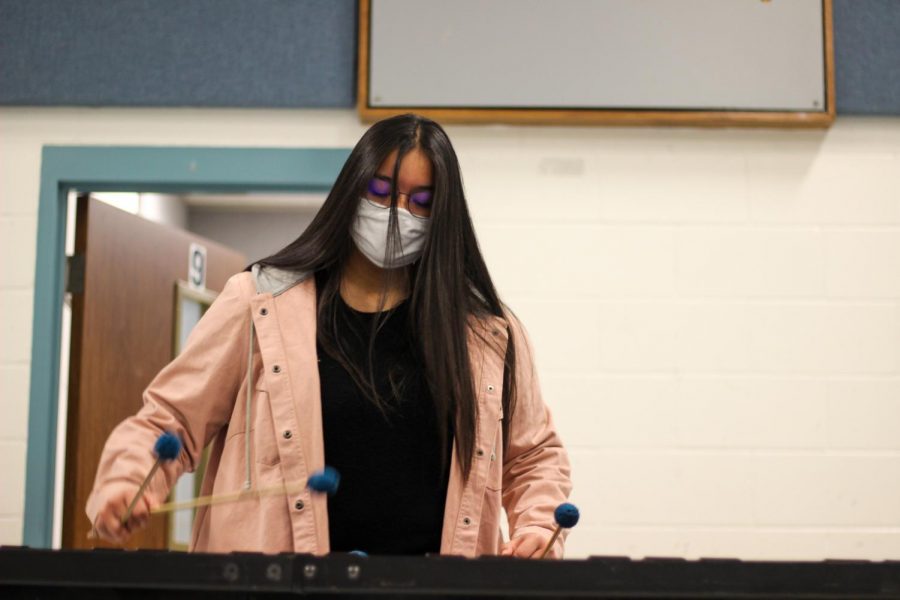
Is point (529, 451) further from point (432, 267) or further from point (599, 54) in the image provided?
point (599, 54)

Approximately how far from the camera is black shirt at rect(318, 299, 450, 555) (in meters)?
1.44

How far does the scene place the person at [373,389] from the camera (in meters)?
1.45

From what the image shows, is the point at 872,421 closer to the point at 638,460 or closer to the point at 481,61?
the point at 638,460

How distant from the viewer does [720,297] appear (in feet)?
8.41

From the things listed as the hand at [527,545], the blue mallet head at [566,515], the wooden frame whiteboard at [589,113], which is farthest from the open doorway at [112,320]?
the blue mallet head at [566,515]

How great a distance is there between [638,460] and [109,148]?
149 cm

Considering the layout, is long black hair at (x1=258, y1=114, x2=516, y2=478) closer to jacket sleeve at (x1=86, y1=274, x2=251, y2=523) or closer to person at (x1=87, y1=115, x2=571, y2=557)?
person at (x1=87, y1=115, x2=571, y2=557)

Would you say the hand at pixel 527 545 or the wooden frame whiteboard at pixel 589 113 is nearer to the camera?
the hand at pixel 527 545

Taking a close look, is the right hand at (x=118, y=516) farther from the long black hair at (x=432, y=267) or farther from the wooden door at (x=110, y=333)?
the wooden door at (x=110, y=333)

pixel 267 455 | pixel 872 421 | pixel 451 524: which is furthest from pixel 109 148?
pixel 872 421

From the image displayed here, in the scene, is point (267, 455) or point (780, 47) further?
point (780, 47)

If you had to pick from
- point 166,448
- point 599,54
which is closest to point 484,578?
point 166,448

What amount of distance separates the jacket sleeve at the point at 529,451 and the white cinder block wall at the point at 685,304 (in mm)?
901

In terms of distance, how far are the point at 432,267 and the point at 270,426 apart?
0.32m
